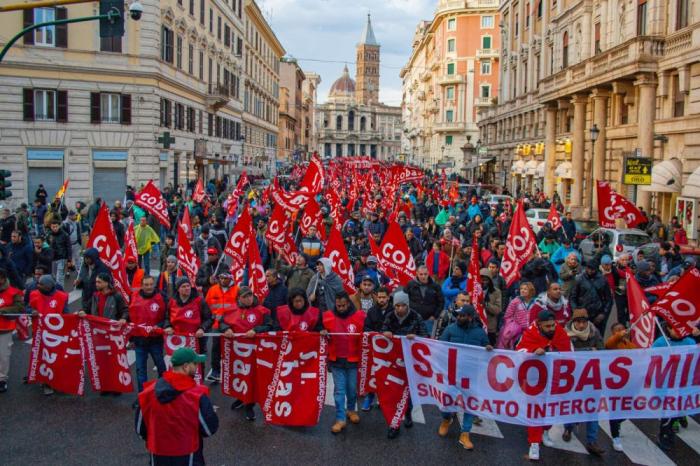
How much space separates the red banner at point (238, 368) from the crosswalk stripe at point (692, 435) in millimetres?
4668

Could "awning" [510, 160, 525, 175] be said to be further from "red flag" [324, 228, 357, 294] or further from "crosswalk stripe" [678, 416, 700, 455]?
"crosswalk stripe" [678, 416, 700, 455]

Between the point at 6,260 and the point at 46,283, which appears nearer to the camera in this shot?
the point at 46,283

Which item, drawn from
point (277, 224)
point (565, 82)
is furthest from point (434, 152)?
point (277, 224)

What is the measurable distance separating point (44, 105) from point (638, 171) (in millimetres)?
24434

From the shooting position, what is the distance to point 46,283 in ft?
28.9

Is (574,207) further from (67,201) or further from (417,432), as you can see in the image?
(417,432)

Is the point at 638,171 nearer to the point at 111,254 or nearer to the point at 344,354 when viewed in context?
the point at 111,254

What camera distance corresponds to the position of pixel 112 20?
12016 mm

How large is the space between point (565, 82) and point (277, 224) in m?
25.6

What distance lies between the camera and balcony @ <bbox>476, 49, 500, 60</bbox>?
78.8 m

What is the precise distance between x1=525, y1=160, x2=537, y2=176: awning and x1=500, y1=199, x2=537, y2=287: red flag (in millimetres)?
31580

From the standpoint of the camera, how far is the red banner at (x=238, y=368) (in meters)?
8.04

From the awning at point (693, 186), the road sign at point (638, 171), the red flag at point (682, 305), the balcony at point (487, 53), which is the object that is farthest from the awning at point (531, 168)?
the balcony at point (487, 53)

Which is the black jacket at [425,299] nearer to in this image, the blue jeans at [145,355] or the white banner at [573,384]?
the white banner at [573,384]
